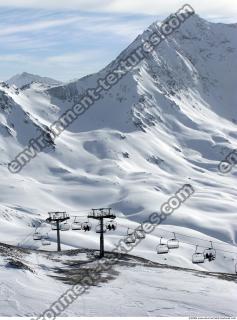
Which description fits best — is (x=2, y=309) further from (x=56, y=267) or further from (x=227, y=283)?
(x=227, y=283)

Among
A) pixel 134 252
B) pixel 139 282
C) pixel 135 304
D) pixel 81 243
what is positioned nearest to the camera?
pixel 135 304

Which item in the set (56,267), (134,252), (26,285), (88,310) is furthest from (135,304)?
(134,252)

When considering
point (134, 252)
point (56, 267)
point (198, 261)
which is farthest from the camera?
point (134, 252)

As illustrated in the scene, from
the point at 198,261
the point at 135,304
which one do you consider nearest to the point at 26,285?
the point at 135,304

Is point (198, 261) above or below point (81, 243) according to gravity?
below

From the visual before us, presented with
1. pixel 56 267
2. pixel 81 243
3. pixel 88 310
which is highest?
pixel 81 243

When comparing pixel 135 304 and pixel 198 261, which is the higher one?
pixel 198 261

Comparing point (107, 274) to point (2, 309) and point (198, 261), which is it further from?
point (198, 261)

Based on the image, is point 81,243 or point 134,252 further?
point 81,243

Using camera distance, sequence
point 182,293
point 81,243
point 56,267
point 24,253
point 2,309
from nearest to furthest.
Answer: point 2,309
point 182,293
point 56,267
point 24,253
point 81,243
